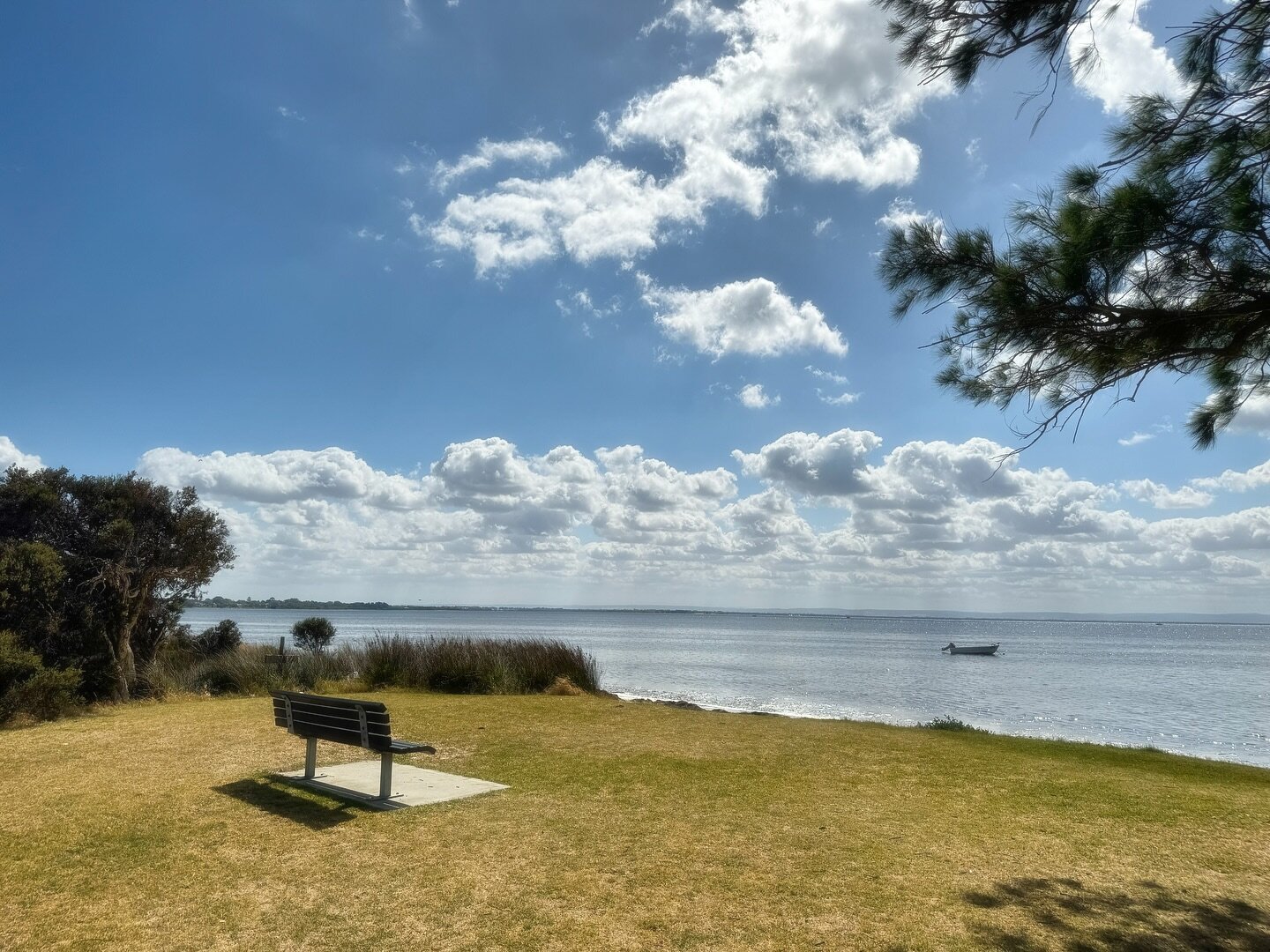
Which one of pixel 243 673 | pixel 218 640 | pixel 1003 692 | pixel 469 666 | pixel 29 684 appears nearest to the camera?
pixel 29 684

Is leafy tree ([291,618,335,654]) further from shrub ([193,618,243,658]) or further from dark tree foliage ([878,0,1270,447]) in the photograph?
dark tree foliage ([878,0,1270,447])

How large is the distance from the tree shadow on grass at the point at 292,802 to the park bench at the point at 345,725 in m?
0.29

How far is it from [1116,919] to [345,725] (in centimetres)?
507

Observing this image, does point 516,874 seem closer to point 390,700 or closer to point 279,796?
point 279,796

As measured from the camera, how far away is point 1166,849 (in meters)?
5.24

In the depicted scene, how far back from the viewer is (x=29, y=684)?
10.2 metres

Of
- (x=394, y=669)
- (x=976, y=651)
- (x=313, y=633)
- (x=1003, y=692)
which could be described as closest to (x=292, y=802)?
(x=394, y=669)

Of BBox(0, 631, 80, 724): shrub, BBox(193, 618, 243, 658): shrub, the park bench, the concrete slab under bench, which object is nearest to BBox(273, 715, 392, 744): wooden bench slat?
the park bench

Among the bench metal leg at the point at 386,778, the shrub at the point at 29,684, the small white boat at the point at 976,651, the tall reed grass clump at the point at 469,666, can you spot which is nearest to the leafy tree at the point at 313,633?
the tall reed grass clump at the point at 469,666

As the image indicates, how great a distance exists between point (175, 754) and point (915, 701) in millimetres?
22170

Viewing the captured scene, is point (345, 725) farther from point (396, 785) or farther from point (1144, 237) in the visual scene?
point (1144, 237)

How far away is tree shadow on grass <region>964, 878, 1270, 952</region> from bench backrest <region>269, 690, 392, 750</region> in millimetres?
3936

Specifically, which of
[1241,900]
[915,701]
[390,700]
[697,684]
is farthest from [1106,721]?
[1241,900]

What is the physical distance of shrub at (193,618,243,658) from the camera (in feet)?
58.5
